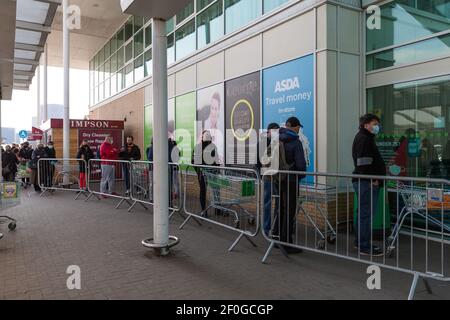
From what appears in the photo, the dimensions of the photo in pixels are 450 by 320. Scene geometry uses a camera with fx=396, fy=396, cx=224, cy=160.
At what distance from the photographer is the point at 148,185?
8.76 meters

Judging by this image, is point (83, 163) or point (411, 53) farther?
point (83, 163)

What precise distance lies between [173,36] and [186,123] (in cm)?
308

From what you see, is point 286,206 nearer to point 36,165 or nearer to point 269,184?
point 269,184

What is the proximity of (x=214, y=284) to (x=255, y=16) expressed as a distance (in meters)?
6.34

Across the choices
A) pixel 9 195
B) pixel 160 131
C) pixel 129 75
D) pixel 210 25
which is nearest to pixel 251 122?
A: pixel 210 25

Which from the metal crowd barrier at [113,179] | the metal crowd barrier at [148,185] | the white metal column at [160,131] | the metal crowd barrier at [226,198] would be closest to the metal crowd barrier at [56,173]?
the metal crowd barrier at [113,179]

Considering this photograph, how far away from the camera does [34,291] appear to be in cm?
A: 404

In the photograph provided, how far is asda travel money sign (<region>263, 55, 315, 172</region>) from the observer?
7.15 meters

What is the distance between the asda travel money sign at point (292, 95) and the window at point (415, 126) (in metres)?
1.14

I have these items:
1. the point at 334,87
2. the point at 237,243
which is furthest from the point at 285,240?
the point at 334,87

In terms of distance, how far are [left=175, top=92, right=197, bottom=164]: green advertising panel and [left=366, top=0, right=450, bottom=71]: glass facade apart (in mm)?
5598

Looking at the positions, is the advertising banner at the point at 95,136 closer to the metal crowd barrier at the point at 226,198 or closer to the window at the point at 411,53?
the metal crowd barrier at the point at 226,198

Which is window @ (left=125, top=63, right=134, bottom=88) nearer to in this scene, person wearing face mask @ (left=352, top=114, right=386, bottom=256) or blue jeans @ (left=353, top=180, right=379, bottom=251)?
person wearing face mask @ (left=352, top=114, right=386, bottom=256)

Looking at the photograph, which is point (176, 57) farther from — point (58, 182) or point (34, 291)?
point (34, 291)
